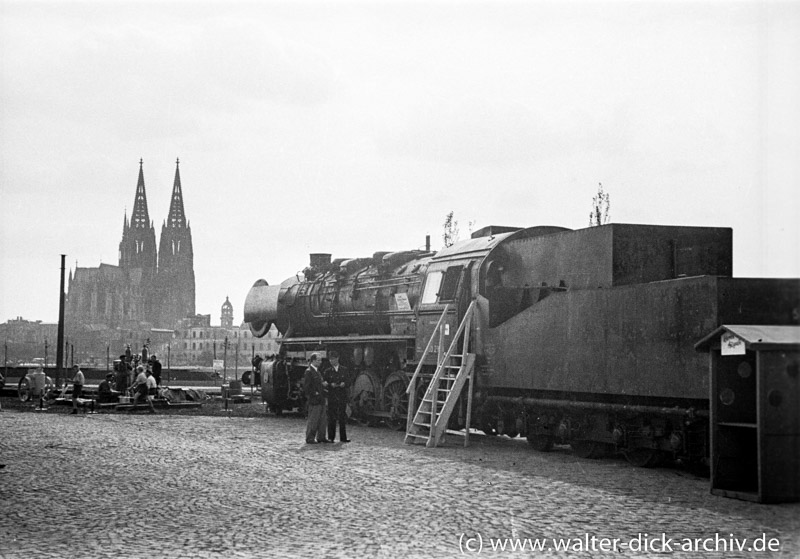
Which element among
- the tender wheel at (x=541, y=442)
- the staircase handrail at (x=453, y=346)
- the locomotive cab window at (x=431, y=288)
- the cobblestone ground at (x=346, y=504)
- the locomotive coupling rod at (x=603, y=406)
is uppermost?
the locomotive cab window at (x=431, y=288)

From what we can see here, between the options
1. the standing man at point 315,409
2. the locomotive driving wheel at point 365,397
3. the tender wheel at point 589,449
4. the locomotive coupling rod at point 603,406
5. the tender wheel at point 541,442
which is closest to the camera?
the locomotive coupling rod at point 603,406

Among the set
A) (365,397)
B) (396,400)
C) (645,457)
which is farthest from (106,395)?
(645,457)

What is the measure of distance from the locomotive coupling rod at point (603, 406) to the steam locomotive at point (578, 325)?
0.02 meters

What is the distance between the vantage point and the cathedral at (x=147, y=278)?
182125mm

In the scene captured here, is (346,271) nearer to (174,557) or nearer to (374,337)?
(374,337)

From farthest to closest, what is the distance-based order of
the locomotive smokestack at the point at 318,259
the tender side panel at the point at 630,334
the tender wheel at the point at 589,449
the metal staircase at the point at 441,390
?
the locomotive smokestack at the point at 318,259 < the metal staircase at the point at 441,390 < the tender wheel at the point at 589,449 < the tender side panel at the point at 630,334

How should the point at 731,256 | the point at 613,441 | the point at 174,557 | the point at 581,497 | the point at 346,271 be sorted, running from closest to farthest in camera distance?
the point at 174,557
the point at 581,497
the point at 613,441
the point at 731,256
the point at 346,271

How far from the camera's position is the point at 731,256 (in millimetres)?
14703

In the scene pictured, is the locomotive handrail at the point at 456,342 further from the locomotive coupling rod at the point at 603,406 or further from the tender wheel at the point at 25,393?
the tender wheel at the point at 25,393

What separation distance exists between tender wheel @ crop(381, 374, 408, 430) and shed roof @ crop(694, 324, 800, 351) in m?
9.78

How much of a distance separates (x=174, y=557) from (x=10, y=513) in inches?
111

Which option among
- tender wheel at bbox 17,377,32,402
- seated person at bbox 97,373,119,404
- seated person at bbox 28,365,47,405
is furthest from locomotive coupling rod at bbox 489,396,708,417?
tender wheel at bbox 17,377,32,402

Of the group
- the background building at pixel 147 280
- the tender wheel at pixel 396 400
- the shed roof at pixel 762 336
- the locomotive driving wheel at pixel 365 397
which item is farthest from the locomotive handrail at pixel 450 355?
the background building at pixel 147 280

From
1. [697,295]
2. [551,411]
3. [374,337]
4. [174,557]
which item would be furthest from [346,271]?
[174,557]
